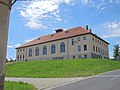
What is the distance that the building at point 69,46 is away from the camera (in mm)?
61969

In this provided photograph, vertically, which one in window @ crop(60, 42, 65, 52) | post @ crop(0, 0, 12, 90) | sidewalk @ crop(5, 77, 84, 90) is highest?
window @ crop(60, 42, 65, 52)

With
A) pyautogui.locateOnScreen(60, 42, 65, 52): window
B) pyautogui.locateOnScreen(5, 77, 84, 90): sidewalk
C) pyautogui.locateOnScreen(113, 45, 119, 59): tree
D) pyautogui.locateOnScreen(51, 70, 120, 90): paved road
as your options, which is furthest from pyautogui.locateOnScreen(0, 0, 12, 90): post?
pyautogui.locateOnScreen(113, 45, 119, 59): tree

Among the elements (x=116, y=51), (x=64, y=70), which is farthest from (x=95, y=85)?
(x=116, y=51)

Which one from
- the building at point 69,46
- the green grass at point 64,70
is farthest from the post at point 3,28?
the building at point 69,46

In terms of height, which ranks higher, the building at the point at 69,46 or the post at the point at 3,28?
the building at the point at 69,46

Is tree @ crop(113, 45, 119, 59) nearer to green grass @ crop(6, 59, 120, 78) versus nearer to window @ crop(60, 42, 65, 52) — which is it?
window @ crop(60, 42, 65, 52)

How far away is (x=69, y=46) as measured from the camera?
216 ft

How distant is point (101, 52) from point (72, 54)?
12.3 meters

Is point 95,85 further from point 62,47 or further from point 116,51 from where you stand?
point 116,51

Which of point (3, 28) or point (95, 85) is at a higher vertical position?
point (3, 28)

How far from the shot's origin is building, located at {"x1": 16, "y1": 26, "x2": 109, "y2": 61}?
62.0 meters

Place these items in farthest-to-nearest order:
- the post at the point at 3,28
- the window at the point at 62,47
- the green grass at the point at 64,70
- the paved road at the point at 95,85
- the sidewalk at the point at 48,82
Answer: the window at the point at 62,47, the green grass at the point at 64,70, the sidewalk at the point at 48,82, the paved road at the point at 95,85, the post at the point at 3,28

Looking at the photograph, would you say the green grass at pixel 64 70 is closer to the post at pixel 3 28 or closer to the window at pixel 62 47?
the window at pixel 62 47

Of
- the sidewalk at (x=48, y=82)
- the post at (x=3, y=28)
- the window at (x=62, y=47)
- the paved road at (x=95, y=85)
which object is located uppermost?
the window at (x=62, y=47)
